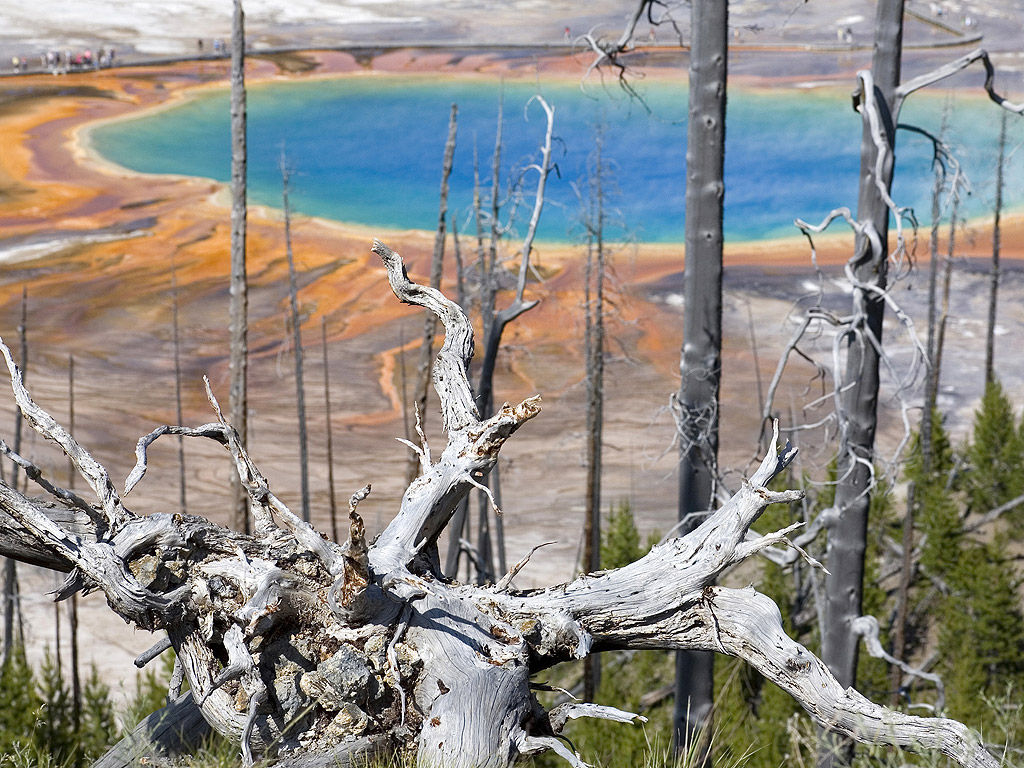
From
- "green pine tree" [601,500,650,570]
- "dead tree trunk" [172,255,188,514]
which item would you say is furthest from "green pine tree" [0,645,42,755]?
"green pine tree" [601,500,650,570]

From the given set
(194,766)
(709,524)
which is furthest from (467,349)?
(194,766)

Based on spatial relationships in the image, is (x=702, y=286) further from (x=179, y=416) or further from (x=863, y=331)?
(x=179, y=416)

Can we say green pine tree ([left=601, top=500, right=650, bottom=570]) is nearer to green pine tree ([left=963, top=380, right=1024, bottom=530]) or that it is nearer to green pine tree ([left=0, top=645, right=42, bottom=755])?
green pine tree ([left=963, top=380, right=1024, bottom=530])

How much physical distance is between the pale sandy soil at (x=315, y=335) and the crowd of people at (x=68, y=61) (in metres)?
0.55

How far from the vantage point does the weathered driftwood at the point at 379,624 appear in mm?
2555

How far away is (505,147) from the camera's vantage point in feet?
89.0

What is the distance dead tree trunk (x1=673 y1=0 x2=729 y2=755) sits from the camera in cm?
469

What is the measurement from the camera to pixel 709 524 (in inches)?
111

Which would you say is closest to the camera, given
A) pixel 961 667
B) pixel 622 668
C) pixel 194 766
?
pixel 194 766

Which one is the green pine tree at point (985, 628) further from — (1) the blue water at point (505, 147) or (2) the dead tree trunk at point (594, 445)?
(1) the blue water at point (505, 147)

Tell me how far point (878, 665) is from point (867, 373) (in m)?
10.4

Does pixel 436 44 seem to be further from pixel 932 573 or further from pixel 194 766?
pixel 194 766

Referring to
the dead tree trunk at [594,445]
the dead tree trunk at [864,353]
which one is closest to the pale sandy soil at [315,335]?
the dead tree trunk at [594,445]

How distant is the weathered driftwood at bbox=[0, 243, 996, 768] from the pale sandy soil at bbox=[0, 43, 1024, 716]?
52.7 ft
